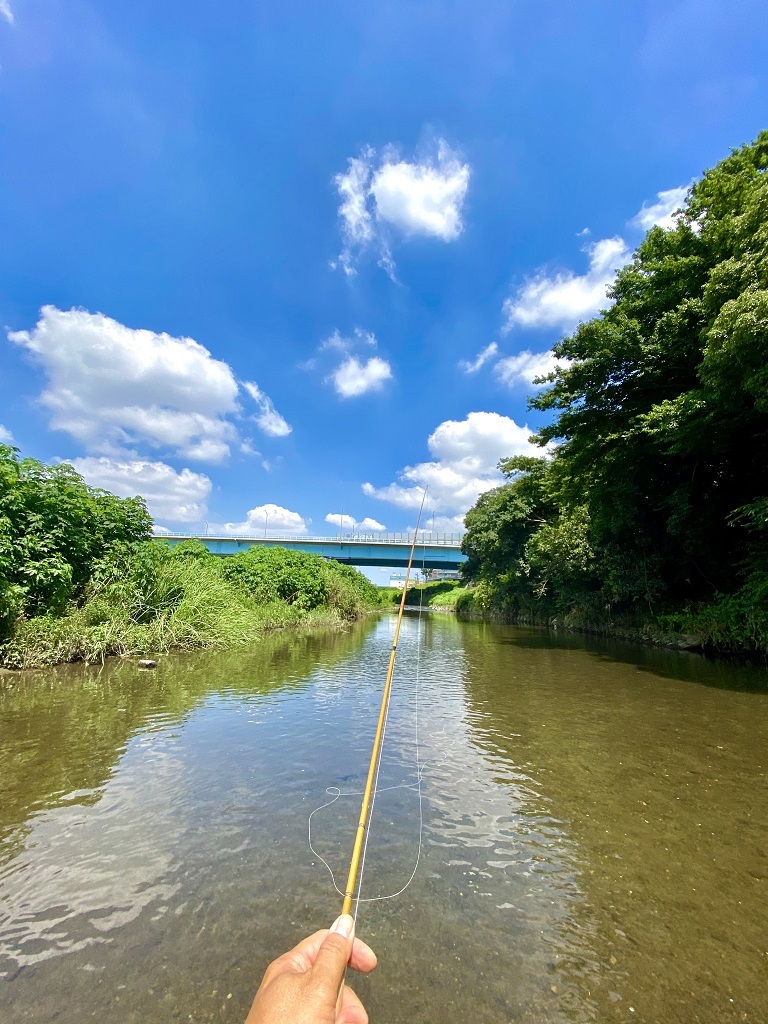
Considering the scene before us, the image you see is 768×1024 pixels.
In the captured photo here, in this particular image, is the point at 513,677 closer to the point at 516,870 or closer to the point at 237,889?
the point at 516,870

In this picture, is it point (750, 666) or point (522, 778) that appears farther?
point (750, 666)

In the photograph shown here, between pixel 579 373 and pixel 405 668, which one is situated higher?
pixel 579 373

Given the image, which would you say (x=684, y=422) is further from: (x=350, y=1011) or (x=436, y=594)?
(x=436, y=594)

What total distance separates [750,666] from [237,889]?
1588cm

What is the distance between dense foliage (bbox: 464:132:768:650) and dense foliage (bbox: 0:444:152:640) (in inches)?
684

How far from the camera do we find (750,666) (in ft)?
44.8

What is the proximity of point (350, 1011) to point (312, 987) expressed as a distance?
224mm

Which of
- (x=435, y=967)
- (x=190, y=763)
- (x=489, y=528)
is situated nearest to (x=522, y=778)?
(x=435, y=967)

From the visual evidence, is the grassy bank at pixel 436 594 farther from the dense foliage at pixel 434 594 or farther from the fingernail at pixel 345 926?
the fingernail at pixel 345 926

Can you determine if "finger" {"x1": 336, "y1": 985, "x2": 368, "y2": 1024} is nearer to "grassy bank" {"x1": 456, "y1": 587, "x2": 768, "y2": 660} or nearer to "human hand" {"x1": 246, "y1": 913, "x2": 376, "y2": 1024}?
"human hand" {"x1": 246, "y1": 913, "x2": 376, "y2": 1024}

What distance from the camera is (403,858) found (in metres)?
3.96

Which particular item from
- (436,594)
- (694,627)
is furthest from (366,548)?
(694,627)

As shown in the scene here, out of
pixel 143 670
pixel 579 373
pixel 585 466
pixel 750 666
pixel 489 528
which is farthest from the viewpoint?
pixel 489 528

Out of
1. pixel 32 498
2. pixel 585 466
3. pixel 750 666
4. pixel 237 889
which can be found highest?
pixel 585 466
